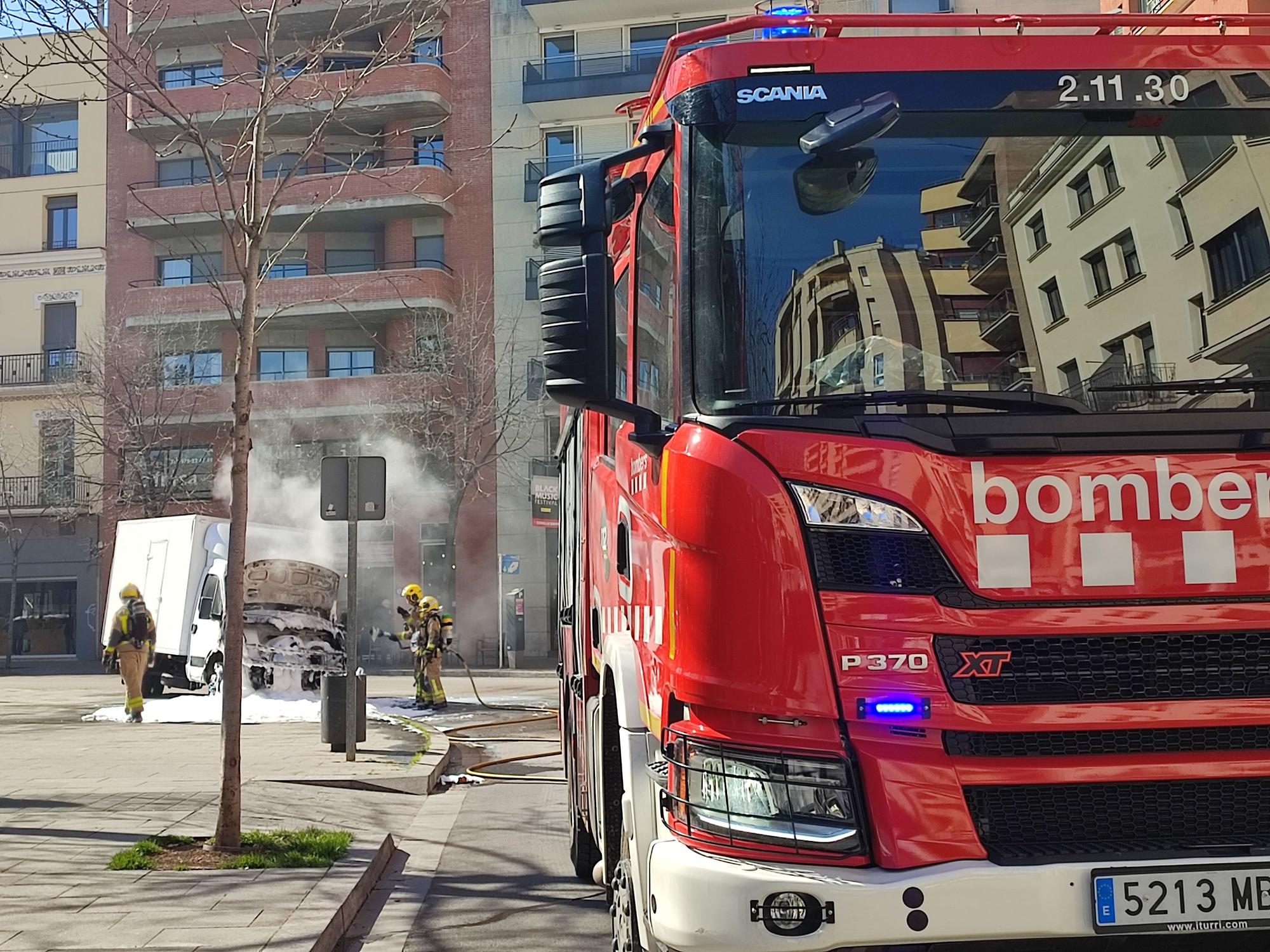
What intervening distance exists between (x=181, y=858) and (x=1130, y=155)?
5694 mm

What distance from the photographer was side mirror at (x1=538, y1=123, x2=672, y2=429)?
4027mm

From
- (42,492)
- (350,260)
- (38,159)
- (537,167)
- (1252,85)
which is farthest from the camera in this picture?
(38,159)

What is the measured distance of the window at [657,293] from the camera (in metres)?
4.14

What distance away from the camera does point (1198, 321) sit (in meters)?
3.99

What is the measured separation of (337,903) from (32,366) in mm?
39878

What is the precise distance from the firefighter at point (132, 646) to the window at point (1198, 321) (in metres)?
15.5

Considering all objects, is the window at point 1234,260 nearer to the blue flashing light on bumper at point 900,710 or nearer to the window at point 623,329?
the blue flashing light on bumper at point 900,710

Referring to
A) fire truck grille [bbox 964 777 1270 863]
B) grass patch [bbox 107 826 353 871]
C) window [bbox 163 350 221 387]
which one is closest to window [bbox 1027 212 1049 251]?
fire truck grille [bbox 964 777 1270 863]

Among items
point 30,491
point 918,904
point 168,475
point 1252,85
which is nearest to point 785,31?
point 1252,85

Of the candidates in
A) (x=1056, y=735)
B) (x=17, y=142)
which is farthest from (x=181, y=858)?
(x=17, y=142)

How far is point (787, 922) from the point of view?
331 centimetres

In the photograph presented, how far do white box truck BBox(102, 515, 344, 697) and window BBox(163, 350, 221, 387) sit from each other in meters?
12.7

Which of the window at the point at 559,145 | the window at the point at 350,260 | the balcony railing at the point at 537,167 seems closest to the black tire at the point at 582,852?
the balcony railing at the point at 537,167

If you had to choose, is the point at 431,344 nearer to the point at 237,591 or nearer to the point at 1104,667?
the point at 237,591
